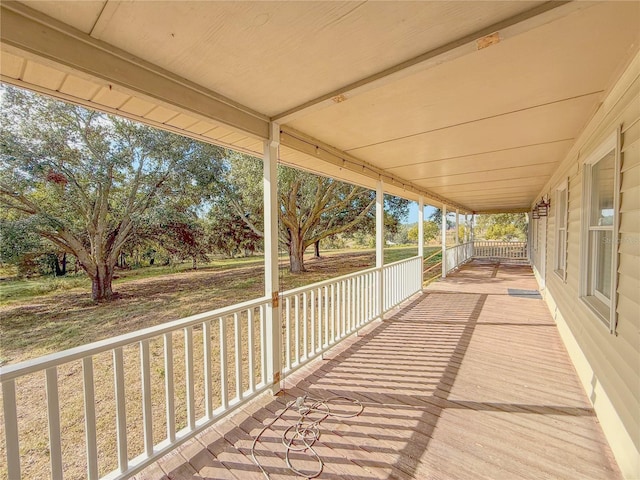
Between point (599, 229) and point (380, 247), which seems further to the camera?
point (380, 247)

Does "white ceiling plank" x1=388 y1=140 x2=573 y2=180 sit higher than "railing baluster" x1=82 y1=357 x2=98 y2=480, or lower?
higher

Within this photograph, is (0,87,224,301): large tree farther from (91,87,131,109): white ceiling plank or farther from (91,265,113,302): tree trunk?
(91,87,131,109): white ceiling plank

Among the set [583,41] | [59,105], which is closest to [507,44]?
[583,41]

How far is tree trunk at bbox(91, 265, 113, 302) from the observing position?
8.90 meters

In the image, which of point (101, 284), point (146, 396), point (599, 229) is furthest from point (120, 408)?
point (101, 284)

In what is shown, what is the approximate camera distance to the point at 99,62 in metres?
1.41

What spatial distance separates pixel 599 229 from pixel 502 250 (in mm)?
12831

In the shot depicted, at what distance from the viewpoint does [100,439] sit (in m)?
2.60

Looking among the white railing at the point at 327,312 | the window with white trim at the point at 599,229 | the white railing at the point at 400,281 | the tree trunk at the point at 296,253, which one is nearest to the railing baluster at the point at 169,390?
the white railing at the point at 327,312

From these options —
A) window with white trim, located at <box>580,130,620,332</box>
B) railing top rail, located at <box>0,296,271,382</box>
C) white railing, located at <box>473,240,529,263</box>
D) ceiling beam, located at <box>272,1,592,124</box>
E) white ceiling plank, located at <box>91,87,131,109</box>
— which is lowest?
white railing, located at <box>473,240,529,263</box>

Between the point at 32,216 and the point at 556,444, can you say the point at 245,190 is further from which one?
the point at 556,444

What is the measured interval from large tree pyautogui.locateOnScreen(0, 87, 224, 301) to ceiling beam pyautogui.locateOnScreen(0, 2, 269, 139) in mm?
7890

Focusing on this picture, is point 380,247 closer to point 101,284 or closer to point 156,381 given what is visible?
point 156,381

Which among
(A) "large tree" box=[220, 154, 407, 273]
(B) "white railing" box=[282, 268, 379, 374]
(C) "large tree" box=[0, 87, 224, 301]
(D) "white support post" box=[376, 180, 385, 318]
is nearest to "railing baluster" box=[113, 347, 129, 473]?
(B) "white railing" box=[282, 268, 379, 374]
